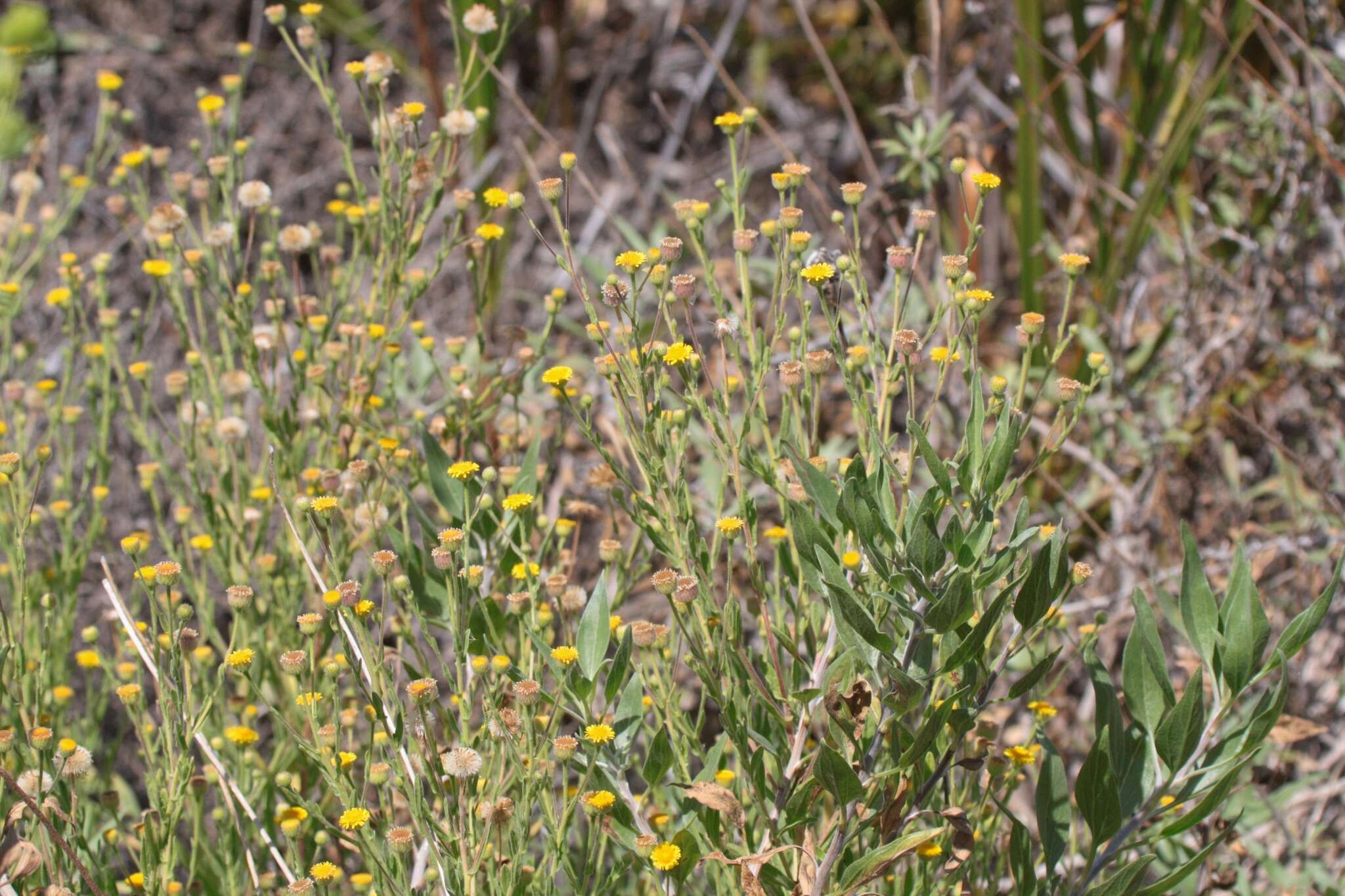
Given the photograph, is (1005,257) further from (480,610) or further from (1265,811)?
(480,610)

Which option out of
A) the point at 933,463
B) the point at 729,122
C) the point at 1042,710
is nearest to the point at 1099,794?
the point at 1042,710

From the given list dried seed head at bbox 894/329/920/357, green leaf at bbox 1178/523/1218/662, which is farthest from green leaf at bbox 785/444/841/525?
green leaf at bbox 1178/523/1218/662

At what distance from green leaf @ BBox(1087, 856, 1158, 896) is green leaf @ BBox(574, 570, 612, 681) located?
494 millimetres

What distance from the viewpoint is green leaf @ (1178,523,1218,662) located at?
120cm

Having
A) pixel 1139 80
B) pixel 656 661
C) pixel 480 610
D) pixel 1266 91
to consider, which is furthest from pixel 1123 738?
pixel 1139 80

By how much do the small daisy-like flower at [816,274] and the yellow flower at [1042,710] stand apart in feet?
1.64

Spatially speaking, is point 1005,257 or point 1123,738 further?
point 1005,257

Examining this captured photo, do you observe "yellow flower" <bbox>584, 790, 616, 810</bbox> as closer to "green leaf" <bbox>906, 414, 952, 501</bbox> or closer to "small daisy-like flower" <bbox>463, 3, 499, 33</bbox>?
"green leaf" <bbox>906, 414, 952, 501</bbox>

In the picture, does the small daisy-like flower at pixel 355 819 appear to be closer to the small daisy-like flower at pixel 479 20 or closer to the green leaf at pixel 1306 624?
the green leaf at pixel 1306 624

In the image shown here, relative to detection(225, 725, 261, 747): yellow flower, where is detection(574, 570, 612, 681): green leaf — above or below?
above

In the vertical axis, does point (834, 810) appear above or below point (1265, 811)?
above

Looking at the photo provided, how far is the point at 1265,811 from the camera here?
1860 mm

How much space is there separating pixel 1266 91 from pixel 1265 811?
1239 millimetres

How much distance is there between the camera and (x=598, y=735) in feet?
3.76
